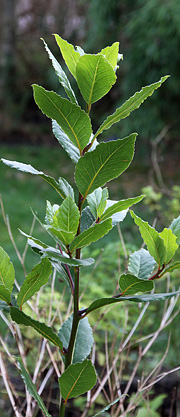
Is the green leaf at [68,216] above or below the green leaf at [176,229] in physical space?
above

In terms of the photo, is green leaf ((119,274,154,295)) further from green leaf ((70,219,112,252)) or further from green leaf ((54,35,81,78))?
green leaf ((54,35,81,78))

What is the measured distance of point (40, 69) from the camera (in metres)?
9.95

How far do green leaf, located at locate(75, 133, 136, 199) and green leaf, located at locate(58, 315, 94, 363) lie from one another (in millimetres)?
324

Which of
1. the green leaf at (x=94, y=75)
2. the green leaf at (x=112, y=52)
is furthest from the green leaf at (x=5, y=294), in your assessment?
the green leaf at (x=112, y=52)

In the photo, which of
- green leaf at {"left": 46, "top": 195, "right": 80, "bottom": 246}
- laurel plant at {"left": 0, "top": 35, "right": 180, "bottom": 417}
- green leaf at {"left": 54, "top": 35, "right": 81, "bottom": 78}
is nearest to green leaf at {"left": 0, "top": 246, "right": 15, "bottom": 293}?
laurel plant at {"left": 0, "top": 35, "right": 180, "bottom": 417}

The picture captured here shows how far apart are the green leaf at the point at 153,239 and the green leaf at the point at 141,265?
0.21ft

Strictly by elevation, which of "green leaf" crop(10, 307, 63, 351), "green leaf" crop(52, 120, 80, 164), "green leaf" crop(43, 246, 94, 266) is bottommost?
"green leaf" crop(10, 307, 63, 351)

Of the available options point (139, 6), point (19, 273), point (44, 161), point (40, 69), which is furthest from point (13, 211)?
point (40, 69)

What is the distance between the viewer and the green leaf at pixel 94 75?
78cm

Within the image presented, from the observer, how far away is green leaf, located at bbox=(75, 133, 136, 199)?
771mm

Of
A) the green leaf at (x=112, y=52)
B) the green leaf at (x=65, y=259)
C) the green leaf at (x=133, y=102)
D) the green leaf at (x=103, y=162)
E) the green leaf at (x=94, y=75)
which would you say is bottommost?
the green leaf at (x=65, y=259)

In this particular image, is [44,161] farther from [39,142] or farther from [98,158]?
[98,158]

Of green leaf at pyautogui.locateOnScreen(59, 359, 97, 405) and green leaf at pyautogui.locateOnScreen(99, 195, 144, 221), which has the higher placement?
green leaf at pyautogui.locateOnScreen(99, 195, 144, 221)

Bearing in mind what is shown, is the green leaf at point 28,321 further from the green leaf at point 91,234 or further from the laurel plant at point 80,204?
the green leaf at point 91,234
